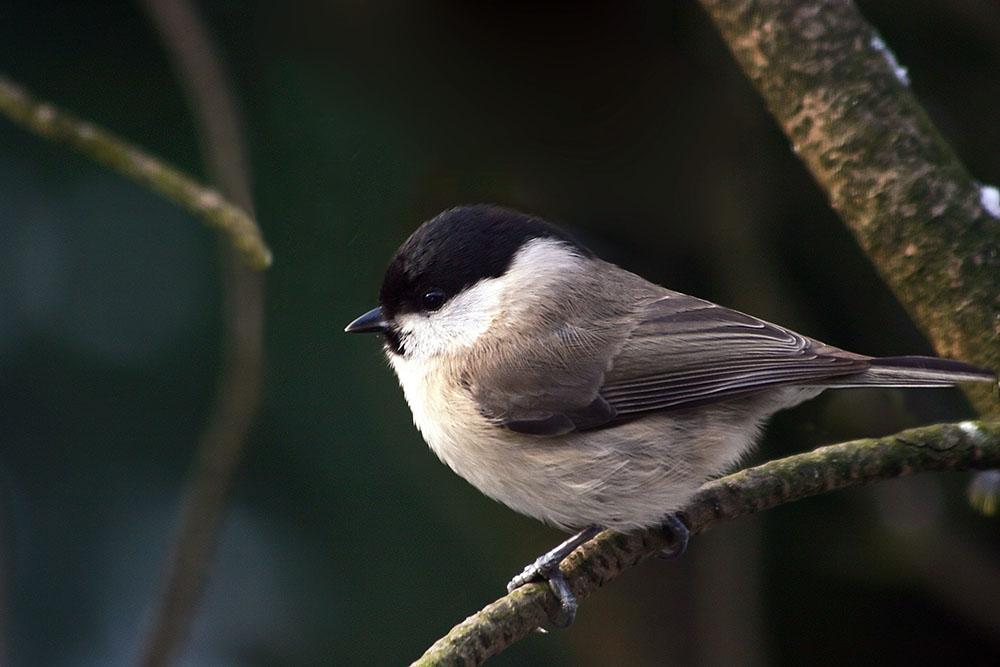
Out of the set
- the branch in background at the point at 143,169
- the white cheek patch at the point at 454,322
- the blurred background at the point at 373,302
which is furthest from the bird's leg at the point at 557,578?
the blurred background at the point at 373,302

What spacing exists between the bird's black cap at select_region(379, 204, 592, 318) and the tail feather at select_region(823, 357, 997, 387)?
2.68ft

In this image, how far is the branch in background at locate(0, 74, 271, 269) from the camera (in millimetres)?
2039

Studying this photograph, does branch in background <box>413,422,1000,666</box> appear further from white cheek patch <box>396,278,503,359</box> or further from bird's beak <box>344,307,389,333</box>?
bird's beak <box>344,307,389,333</box>

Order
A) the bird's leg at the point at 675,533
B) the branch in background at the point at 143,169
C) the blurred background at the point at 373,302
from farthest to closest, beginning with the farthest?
the blurred background at the point at 373,302, the bird's leg at the point at 675,533, the branch in background at the point at 143,169

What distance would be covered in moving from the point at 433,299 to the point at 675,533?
79 centimetres

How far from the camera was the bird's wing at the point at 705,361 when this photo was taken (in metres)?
2.23

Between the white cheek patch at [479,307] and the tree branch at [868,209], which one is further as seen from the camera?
the white cheek patch at [479,307]

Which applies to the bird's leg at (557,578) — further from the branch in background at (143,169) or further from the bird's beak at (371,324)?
the branch in background at (143,169)

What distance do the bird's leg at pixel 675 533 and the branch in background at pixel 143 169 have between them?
107 cm

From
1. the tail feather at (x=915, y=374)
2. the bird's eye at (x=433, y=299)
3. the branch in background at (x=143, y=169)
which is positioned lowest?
the tail feather at (x=915, y=374)

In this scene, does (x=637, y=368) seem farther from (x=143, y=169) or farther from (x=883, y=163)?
(x=143, y=169)

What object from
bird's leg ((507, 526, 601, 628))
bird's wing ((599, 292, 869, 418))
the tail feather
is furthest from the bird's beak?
the tail feather

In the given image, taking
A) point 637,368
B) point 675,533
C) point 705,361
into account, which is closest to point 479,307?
point 637,368

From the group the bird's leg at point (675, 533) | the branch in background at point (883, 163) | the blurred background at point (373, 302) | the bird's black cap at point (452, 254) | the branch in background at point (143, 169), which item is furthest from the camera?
the blurred background at point (373, 302)
